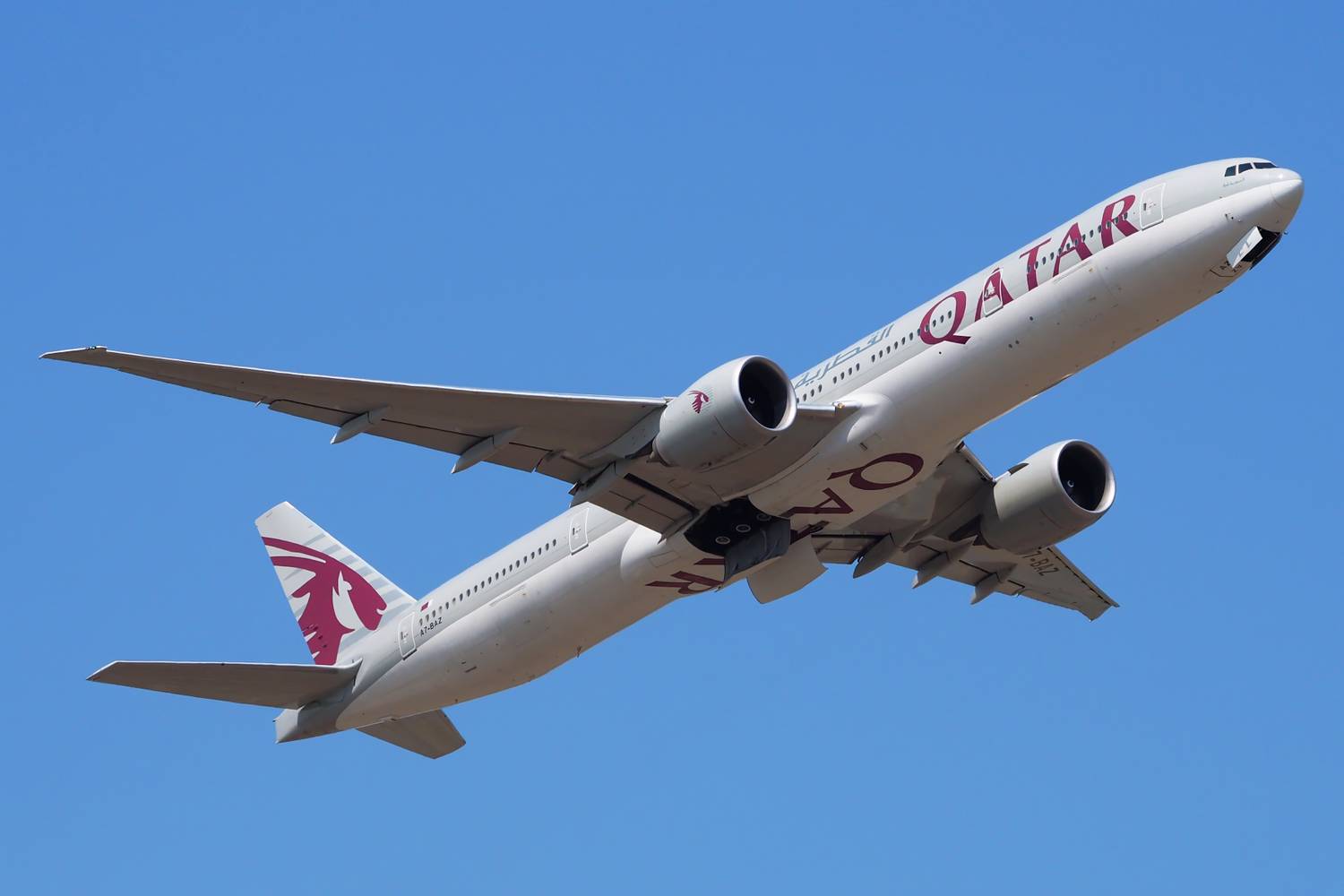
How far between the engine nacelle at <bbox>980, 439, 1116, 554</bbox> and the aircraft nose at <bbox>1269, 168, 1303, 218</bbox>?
24.4 feet

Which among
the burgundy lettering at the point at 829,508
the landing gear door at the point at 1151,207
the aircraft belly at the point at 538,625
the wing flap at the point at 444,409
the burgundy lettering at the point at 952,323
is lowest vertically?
the aircraft belly at the point at 538,625

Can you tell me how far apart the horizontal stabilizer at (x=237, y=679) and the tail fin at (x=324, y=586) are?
1.44 meters

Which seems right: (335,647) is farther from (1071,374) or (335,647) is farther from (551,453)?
(1071,374)

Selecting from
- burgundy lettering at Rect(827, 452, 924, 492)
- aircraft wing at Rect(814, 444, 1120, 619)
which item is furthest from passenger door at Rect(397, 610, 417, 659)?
burgundy lettering at Rect(827, 452, 924, 492)

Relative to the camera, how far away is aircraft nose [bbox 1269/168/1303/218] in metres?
27.1

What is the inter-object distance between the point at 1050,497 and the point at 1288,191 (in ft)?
26.5

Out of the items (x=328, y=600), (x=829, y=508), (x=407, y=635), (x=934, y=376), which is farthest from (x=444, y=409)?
(x=328, y=600)

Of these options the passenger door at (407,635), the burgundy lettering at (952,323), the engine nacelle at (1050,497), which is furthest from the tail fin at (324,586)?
the burgundy lettering at (952,323)

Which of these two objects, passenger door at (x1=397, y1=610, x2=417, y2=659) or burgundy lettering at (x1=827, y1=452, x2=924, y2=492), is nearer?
burgundy lettering at (x1=827, y1=452, x2=924, y2=492)

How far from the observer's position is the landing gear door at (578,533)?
31.9 metres

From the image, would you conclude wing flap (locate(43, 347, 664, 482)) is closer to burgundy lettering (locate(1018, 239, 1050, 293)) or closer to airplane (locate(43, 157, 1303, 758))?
airplane (locate(43, 157, 1303, 758))

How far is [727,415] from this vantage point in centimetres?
2761

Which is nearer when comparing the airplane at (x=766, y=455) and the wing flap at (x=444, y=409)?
the wing flap at (x=444, y=409)

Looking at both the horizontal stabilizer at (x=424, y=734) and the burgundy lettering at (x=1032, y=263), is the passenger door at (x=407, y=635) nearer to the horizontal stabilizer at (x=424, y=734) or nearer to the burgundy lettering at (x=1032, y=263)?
the horizontal stabilizer at (x=424, y=734)
